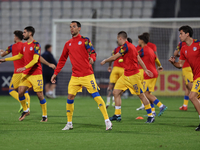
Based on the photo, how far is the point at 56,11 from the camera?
71.8 feet

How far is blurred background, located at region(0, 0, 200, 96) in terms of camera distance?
1540 cm

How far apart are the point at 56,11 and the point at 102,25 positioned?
738cm

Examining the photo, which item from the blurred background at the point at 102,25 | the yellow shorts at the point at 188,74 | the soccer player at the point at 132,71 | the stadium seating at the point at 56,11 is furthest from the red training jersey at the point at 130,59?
the stadium seating at the point at 56,11

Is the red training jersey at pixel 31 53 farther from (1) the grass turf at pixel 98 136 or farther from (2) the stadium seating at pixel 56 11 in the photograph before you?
(2) the stadium seating at pixel 56 11

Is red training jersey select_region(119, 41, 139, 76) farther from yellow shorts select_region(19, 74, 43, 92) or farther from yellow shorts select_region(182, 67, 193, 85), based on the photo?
Result: yellow shorts select_region(182, 67, 193, 85)

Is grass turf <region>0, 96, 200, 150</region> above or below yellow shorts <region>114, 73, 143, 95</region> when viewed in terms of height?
below

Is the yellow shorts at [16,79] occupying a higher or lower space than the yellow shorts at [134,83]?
lower

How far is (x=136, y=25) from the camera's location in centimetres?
1545

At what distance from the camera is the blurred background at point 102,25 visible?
606 inches

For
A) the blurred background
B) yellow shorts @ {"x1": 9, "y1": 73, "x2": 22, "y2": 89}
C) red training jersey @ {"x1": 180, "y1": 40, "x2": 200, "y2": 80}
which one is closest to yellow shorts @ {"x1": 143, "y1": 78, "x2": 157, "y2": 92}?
red training jersey @ {"x1": 180, "y1": 40, "x2": 200, "y2": 80}

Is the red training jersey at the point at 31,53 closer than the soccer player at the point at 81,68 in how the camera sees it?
No

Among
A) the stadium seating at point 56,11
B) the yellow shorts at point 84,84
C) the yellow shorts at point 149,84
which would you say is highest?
the stadium seating at point 56,11

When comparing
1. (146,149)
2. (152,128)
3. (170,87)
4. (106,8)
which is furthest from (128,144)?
(106,8)

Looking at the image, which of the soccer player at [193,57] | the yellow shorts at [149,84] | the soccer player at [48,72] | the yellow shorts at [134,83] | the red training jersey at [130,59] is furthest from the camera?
the soccer player at [48,72]
